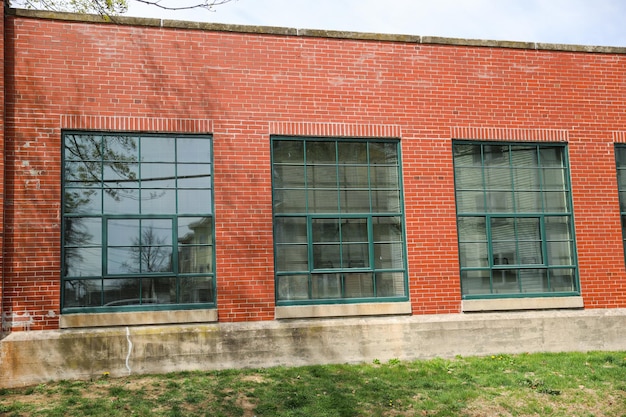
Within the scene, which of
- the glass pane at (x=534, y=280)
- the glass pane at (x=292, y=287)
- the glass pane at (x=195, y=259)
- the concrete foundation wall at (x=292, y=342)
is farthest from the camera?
the glass pane at (x=534, y=280)

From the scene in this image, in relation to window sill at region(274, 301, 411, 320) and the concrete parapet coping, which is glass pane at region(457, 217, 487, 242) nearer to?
window sill at region(274, 301, 411, 320)

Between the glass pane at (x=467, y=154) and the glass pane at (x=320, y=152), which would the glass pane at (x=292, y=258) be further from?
the glass pane at (x=467, y=154)

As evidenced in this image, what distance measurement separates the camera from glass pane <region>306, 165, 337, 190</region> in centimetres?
1092

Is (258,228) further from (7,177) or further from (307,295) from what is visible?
(7,177)

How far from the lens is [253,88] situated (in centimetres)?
1079

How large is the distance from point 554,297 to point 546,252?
0.83 m

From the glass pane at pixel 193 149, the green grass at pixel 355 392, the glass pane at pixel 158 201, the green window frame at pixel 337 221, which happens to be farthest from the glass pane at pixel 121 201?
the green grass at pixel 355 392

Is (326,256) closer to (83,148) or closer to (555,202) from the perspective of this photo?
(83,148)

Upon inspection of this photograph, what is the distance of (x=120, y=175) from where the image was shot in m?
10.2

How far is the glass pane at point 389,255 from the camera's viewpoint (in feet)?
36.1

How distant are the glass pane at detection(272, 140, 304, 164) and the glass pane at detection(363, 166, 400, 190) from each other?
1221mm

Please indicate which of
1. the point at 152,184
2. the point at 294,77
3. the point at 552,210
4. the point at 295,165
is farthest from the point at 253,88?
the point at 552,210

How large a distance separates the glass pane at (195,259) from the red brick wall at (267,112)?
0.22m

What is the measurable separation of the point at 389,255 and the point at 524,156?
10.7ft
